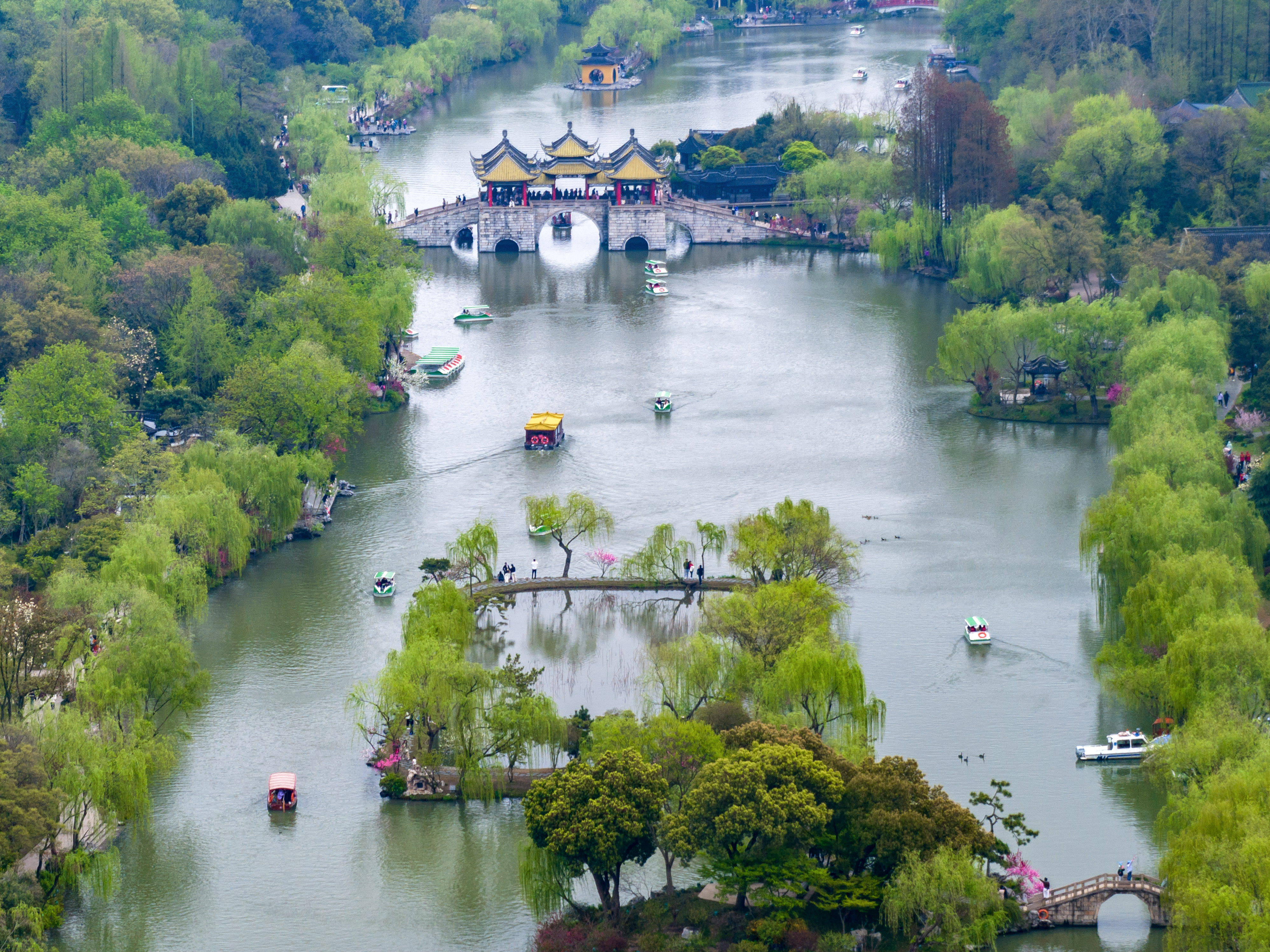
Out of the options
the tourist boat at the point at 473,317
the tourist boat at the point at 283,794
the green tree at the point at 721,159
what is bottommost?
the tourist boat at the point at 283,794

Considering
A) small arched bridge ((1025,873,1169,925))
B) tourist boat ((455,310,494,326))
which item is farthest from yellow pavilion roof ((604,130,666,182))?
small arched bridge ((1025,873,1169,925))

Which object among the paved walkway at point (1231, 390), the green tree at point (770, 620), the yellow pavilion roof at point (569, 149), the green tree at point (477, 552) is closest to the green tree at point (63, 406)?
the green tree at point (477, 552)

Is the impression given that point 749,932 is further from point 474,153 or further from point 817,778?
point 474,153

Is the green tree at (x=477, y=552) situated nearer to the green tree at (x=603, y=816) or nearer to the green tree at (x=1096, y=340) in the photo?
the green tree at (x=603, y=816)

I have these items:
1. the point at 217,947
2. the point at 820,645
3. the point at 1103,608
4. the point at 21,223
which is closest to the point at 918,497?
the point at 1103,608

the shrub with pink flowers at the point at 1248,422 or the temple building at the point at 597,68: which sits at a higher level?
the temple building at the point at 597,68

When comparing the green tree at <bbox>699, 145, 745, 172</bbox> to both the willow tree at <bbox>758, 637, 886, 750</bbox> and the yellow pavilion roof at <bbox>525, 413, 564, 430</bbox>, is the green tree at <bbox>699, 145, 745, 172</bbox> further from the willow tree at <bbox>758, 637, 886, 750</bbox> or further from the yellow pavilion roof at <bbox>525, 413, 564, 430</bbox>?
the willow tree at <bbox>758, 637, 886, 750</bbox>
